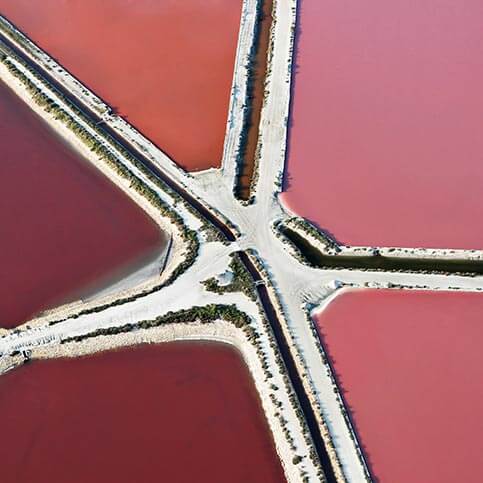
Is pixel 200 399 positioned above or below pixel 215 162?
below

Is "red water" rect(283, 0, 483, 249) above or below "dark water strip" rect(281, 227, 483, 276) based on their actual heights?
above

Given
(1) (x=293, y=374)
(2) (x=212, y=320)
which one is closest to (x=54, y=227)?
(2) (x=212, y=320)

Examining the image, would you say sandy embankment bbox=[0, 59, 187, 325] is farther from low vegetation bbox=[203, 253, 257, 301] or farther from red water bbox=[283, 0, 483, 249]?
red water bbox=[283, 0, 483, 249]

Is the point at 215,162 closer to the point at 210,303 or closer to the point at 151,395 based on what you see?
the point at 210,303

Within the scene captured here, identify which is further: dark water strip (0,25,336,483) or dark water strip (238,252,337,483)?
dark water strip (0,25,336,483)

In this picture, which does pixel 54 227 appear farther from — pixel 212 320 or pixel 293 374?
pixel 293 374

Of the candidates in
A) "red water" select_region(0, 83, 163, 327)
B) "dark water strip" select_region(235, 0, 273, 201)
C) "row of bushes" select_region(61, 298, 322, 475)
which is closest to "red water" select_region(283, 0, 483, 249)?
"dark water strip" select_region(235, 0, 273, 201)

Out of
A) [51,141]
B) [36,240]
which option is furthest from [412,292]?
[51,141]
